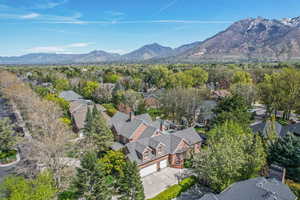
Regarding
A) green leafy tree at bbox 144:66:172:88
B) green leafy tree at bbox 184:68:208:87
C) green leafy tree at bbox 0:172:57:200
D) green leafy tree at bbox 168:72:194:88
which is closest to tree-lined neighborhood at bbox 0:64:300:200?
green leafy tree at bbox 0:172:57:200

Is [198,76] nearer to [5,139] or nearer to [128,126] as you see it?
[128,126]

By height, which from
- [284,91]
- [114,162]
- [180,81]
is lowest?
[114,162]

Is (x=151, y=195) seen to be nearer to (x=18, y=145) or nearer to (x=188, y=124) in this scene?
(x=188, y=124)

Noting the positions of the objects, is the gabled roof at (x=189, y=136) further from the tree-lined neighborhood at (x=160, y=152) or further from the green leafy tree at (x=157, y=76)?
Result: the green leafy tree at (x=157, y=76)

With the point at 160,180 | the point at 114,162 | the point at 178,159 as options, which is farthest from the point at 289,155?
the point at 114,162

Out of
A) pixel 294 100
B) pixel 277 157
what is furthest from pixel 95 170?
pixel 294 100

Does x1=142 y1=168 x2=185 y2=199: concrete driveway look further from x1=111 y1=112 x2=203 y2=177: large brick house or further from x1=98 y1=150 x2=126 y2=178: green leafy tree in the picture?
x1=98 y1=150 x2=126 y2=178: green leafy tree
